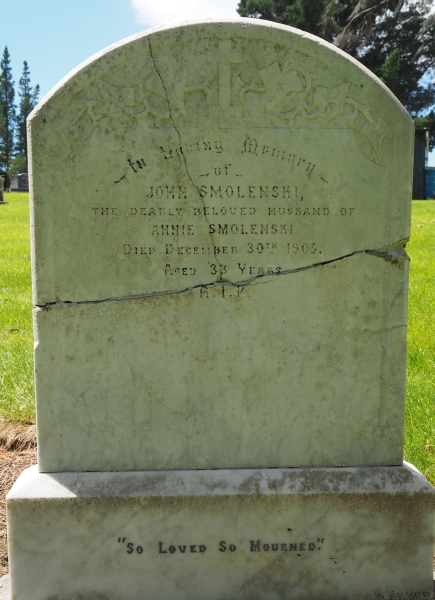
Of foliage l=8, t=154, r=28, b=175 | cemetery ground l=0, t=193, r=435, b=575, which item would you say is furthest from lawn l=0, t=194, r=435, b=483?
foliage l=8, t=154, r=28, b=175

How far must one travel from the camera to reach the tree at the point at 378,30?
73.9 ft

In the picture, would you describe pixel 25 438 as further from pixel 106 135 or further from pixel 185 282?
pixel 106 135

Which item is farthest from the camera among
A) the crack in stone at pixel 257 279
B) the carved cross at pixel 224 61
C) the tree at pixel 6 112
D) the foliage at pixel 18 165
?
the tree at pixel 6 112

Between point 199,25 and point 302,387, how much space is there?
1.44 metres

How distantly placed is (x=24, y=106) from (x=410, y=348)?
248 ft

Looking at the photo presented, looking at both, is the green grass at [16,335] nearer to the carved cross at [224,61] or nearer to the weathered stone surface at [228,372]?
the weathered stone surface at [228,372]

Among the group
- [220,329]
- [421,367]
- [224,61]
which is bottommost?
[421,367]

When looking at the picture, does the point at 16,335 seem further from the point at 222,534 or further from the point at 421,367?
the point at 222,534

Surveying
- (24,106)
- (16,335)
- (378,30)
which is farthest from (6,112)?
(16,335)

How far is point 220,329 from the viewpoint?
256 centimetres

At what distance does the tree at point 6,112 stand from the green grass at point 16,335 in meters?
64.0

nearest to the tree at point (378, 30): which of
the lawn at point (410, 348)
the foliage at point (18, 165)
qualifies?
the lawn at point (410, 348)

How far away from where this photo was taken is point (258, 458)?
264 cm

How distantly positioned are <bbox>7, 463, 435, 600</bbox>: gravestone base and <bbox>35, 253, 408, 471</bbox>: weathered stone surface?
0.10m
